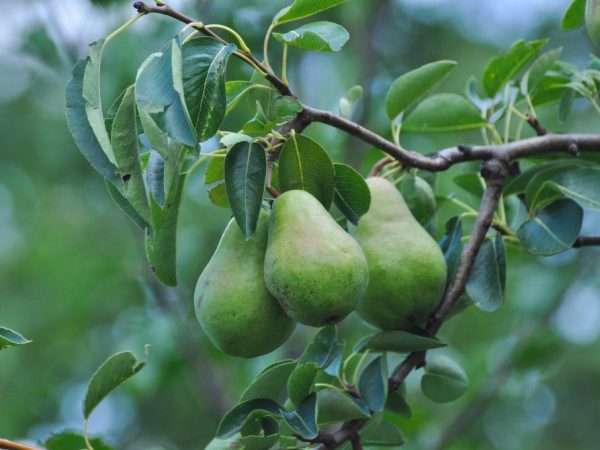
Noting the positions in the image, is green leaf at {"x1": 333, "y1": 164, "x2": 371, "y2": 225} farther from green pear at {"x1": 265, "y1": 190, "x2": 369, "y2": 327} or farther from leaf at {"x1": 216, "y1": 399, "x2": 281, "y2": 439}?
leaf at {"x1": 216, "y1": 399, "x2": 281, "y2": 439}

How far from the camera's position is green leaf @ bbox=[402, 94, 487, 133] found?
76.9 inches

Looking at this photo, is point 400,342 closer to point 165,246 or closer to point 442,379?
point 442,379

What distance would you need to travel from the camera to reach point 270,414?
1411mm

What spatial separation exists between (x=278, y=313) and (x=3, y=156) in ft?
17.5

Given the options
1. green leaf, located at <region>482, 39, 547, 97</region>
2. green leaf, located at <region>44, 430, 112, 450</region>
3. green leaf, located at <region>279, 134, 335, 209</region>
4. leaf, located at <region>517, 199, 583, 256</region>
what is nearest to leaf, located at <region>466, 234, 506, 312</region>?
leaf, located at <region>517, 199, 583, 256</region>

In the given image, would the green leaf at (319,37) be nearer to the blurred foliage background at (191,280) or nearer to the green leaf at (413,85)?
the green leaf at (413,85)

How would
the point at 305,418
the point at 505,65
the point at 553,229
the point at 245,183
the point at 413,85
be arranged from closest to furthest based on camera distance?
the point at 245,183 → the point at 305,418 → the point at 553,229 → the point at 413,85 → the point at 505,65

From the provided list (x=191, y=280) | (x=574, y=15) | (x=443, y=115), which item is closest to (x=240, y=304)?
(x=443, y=115)

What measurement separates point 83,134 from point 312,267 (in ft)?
1.14

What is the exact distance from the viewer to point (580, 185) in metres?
1.66

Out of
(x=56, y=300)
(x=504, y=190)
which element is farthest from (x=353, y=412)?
(x=56, y=300)

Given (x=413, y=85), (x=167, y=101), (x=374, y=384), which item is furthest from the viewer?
(x=413, y=85)

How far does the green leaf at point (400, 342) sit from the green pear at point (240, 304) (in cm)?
18

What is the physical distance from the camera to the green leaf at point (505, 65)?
6.24 feet
